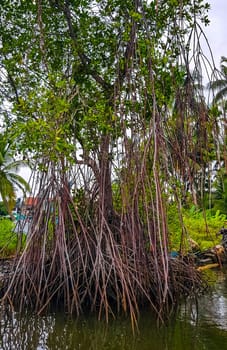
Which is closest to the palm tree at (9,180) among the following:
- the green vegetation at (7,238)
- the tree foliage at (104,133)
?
the green vegetation at (7,238)

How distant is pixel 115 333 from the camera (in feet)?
13.8

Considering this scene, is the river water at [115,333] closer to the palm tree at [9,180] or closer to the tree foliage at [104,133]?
the tree foliage at [104,133]

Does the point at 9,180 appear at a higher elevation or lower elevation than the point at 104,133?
higher

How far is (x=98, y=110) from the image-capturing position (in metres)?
4.56

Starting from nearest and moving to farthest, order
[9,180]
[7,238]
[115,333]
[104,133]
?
[115,333] → [104,133] → [7,238] → [9,180]

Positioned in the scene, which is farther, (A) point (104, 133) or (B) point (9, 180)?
(B) point (9, 180)

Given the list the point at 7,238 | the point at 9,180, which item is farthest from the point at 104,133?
the point at 9,180

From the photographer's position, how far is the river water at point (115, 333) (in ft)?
12.6

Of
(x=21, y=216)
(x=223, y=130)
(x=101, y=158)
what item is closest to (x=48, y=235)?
(x=21, y=216)

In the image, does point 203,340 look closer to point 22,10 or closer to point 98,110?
point 98,110

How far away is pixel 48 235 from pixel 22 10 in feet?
8.58

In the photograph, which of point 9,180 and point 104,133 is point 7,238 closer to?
point 104,133

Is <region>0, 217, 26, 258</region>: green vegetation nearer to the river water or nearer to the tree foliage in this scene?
the tree foliage

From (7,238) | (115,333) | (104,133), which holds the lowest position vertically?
(115,333)
